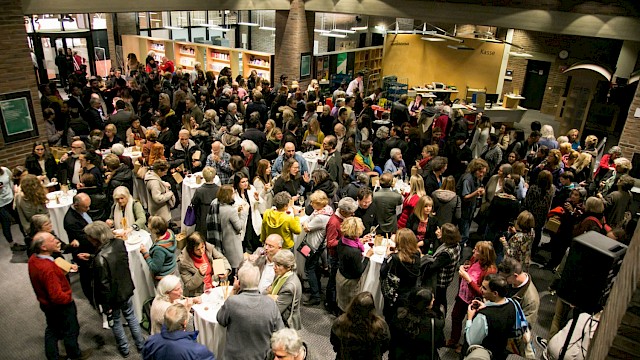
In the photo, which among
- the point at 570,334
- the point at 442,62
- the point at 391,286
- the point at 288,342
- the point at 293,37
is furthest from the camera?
the point at 442,62

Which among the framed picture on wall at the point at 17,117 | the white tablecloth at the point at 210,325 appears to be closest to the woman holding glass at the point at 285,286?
the white tablecloth at the point at 210,325

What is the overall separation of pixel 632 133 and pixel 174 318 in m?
9.07

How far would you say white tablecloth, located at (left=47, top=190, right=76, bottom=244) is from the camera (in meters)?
5.64

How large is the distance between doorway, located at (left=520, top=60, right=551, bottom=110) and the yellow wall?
2.65 m

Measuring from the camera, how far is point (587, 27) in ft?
31.6

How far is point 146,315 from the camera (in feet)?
16.0

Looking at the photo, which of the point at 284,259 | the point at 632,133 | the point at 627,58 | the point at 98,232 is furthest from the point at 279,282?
the point at 627,58

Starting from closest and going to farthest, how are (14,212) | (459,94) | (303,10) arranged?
(14,212) → (303,10) → (459,94)

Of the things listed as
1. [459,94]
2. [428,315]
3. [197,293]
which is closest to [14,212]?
[197,293]

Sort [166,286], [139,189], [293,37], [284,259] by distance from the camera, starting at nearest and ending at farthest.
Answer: [166,286] → [284,259] → [139,189] → [293,37]

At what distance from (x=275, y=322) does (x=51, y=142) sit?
19.4 ft

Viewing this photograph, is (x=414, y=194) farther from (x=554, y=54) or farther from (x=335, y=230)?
(x=554, y=54)

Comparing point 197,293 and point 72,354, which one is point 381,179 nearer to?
point 197,293

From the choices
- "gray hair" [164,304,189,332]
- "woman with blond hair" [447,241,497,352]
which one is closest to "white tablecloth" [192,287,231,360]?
"gray hair" [164,304,189,332]
